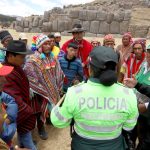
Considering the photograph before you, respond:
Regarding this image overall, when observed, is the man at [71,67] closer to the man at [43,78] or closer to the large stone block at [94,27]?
the man at [43,78]

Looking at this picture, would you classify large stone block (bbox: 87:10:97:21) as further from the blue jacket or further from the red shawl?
the blue jacket

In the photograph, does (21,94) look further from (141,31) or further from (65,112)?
(141,31)

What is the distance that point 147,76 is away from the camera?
366 cm

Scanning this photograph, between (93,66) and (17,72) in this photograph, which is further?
(17,72)

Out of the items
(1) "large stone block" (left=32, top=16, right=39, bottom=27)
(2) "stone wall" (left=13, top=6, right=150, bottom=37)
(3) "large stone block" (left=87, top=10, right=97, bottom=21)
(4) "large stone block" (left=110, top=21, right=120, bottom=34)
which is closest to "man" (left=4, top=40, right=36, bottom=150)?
(2) "stone wall" (left=13, top=6, right=150, bottom=37)

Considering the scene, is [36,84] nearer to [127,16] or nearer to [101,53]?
[101,53]

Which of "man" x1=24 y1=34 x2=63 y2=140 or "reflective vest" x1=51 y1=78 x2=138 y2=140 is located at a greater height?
"reflective vest" x1=51 y1=78 x2=138 y2=140

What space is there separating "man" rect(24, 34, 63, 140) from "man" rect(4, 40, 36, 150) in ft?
2.55

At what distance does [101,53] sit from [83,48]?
349 cm

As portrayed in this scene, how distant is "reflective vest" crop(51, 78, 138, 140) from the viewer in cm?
227

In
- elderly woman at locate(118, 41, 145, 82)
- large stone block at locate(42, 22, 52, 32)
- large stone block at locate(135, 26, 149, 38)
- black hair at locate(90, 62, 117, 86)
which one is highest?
black hair at locate(90, 62, 117, 86)

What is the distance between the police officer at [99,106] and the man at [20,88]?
3.98 ft

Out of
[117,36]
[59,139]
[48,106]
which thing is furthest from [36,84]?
[117,36]

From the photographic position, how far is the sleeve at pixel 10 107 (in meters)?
3.15
